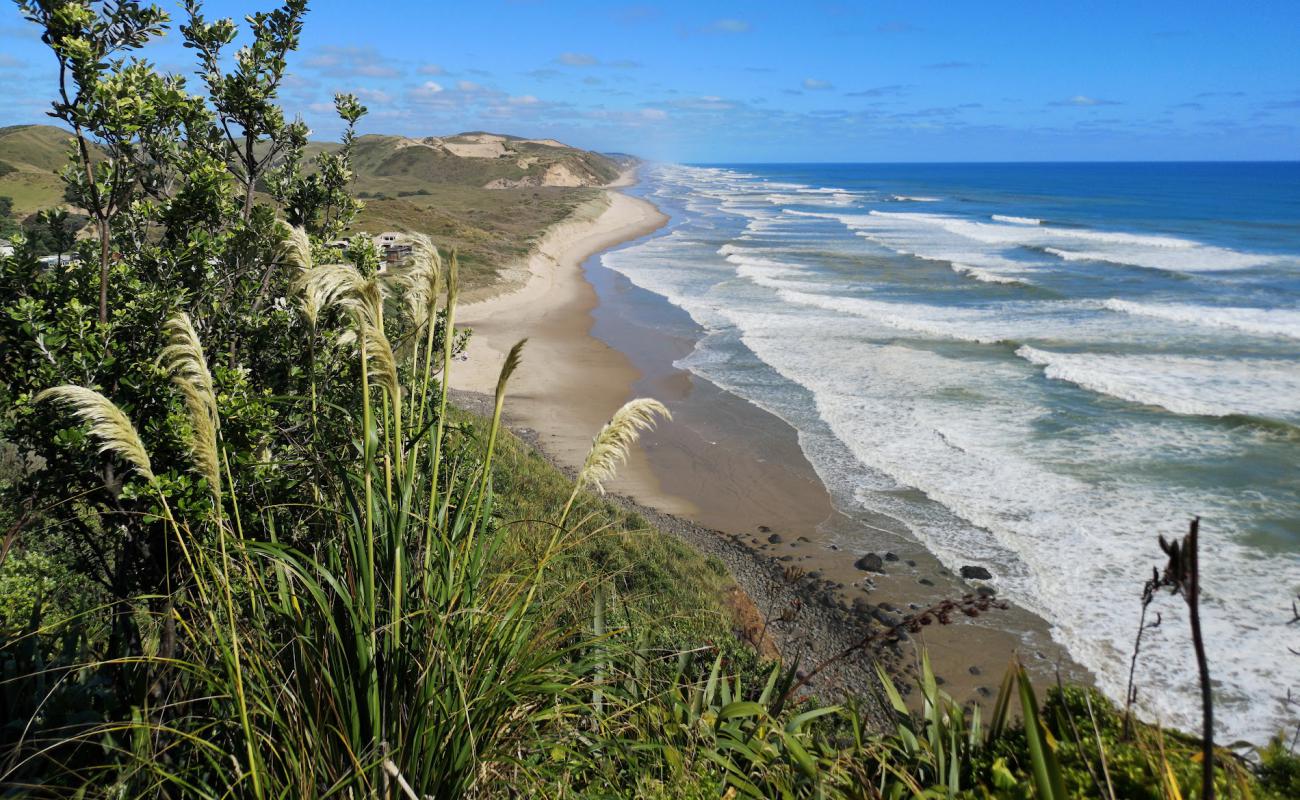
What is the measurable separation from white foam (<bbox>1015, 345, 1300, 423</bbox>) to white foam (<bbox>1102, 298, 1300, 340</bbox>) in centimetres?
469

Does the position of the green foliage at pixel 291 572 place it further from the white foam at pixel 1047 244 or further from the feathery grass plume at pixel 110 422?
the white foam at pixel 1047 244

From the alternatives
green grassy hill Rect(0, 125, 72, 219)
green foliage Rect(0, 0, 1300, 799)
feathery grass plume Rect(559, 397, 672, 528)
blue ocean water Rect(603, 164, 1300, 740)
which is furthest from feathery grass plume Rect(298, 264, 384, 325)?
green grassy hill Rect(0, 125, 72, 219)

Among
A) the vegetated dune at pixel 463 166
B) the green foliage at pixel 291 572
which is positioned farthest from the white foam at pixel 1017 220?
the green foliage at pixel 291 572

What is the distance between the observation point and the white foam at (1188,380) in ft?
59.3

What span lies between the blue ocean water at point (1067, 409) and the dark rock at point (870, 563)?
497 mm

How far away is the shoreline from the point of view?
958 centimetres

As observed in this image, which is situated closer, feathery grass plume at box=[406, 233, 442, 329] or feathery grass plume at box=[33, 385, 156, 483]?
feathery grass plume at box=[33, 385, 156, 483]

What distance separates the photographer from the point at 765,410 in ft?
60.6

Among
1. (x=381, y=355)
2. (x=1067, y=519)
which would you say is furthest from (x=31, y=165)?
(x=381, y=355)

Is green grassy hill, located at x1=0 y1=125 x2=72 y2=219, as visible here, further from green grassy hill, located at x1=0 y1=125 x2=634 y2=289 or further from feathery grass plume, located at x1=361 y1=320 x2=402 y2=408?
feathery grass plume, located at x1=361 y1=320 x2=402 y2=408

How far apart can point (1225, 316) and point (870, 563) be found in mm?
23519

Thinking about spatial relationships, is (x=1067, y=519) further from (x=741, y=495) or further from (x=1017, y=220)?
(x=1017, y=220)

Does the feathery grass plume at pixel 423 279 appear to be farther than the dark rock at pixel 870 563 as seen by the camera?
No

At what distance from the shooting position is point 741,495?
14.2 m
